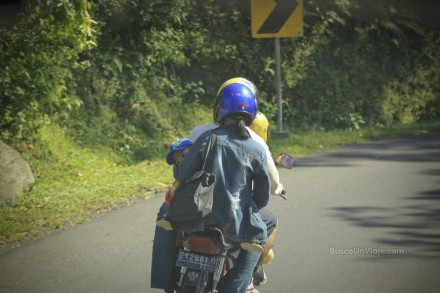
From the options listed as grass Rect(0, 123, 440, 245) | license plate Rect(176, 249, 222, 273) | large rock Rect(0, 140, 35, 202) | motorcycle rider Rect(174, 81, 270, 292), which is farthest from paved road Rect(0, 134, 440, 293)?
large rock Rect(0, 140, 35, 202)

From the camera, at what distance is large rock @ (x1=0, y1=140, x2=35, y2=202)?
9734 millimetres

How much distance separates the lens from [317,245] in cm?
746

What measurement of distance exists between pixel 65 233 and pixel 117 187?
2.14 meters

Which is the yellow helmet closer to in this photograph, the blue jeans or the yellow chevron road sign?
the blue jeans

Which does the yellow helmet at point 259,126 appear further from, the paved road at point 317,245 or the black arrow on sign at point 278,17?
the black arrow on sign at point 278,17

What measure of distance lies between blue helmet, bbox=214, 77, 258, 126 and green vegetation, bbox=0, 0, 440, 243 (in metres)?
3.77

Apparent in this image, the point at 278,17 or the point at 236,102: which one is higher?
the point at 236,102

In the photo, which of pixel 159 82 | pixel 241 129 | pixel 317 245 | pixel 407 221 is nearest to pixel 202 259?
pixel 241 129

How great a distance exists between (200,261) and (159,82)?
34.6 feet

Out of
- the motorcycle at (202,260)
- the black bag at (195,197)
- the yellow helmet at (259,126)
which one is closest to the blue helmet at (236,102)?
the black bag at (195,197)

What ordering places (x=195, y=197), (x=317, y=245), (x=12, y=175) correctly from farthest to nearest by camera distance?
(x=12, y=175), (x=317, y=245), (x=195, y=197)

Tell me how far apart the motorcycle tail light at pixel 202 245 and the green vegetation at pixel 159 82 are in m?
3.66

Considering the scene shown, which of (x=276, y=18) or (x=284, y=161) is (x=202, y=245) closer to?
(x=284, y=161)

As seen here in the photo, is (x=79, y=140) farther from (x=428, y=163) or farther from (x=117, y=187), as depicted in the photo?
(x=428, y=163)
